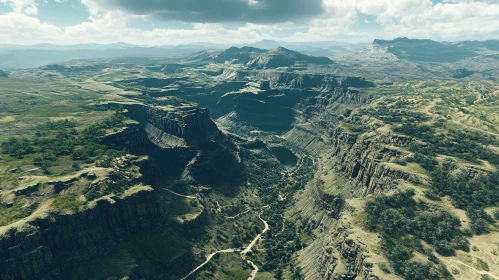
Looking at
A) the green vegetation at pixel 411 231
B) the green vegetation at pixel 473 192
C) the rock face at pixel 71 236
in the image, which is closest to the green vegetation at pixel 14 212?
the rock face at pixel 71 236

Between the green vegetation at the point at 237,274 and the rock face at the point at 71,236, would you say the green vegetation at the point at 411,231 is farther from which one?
the rock face at the point at 71,236

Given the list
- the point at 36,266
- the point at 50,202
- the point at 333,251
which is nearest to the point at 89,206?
the point at 50,202

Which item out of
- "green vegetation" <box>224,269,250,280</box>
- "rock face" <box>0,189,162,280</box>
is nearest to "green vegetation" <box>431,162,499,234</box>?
"green vegetation" <box>224,269,250,280</box>

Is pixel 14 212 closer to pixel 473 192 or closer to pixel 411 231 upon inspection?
pixel 411 231

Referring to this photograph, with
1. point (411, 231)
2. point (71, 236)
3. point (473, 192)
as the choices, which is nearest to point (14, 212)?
point (71, 236)

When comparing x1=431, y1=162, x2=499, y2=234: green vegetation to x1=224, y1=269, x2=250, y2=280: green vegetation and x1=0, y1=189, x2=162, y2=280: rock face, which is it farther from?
x1=0, y1=189, x2=162, y2=280: rock face

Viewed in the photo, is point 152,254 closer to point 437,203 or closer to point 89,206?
point 89,206
